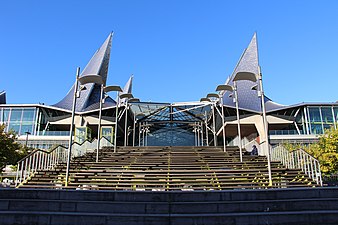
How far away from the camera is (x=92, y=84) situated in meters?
51.1

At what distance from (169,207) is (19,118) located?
145ft

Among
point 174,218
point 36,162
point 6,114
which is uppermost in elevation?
point 6,114

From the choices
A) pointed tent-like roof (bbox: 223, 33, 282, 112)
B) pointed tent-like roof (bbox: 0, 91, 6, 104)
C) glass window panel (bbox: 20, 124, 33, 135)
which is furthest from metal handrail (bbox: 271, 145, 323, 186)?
pointed tent-like roof (bbox: 0, 91, 6, 104)

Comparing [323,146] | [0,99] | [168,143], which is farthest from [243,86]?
[0,99]

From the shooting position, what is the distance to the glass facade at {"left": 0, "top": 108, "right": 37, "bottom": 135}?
43125 millimetres

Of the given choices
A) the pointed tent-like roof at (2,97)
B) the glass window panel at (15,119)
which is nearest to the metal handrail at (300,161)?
the glass window panel at (15,119)

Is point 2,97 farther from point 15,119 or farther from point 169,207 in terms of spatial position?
point 169,207

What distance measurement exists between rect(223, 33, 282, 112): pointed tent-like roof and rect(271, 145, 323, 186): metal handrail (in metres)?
28.0

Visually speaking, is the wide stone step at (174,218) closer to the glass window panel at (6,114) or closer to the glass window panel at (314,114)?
the glass window panel at (314,114)

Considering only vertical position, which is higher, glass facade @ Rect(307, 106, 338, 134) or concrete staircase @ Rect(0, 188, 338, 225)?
glass facade @ Rect(307, 106, 338, 134)

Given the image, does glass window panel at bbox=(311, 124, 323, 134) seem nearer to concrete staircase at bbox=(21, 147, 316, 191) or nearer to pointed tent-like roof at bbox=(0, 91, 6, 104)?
concrete staircase at bbox=(21, 147, 316, 191)

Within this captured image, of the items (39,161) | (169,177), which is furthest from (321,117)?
(39,161)

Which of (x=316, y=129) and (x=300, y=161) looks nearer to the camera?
(x=300, y=161)

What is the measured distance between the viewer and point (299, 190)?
706 centimetres
